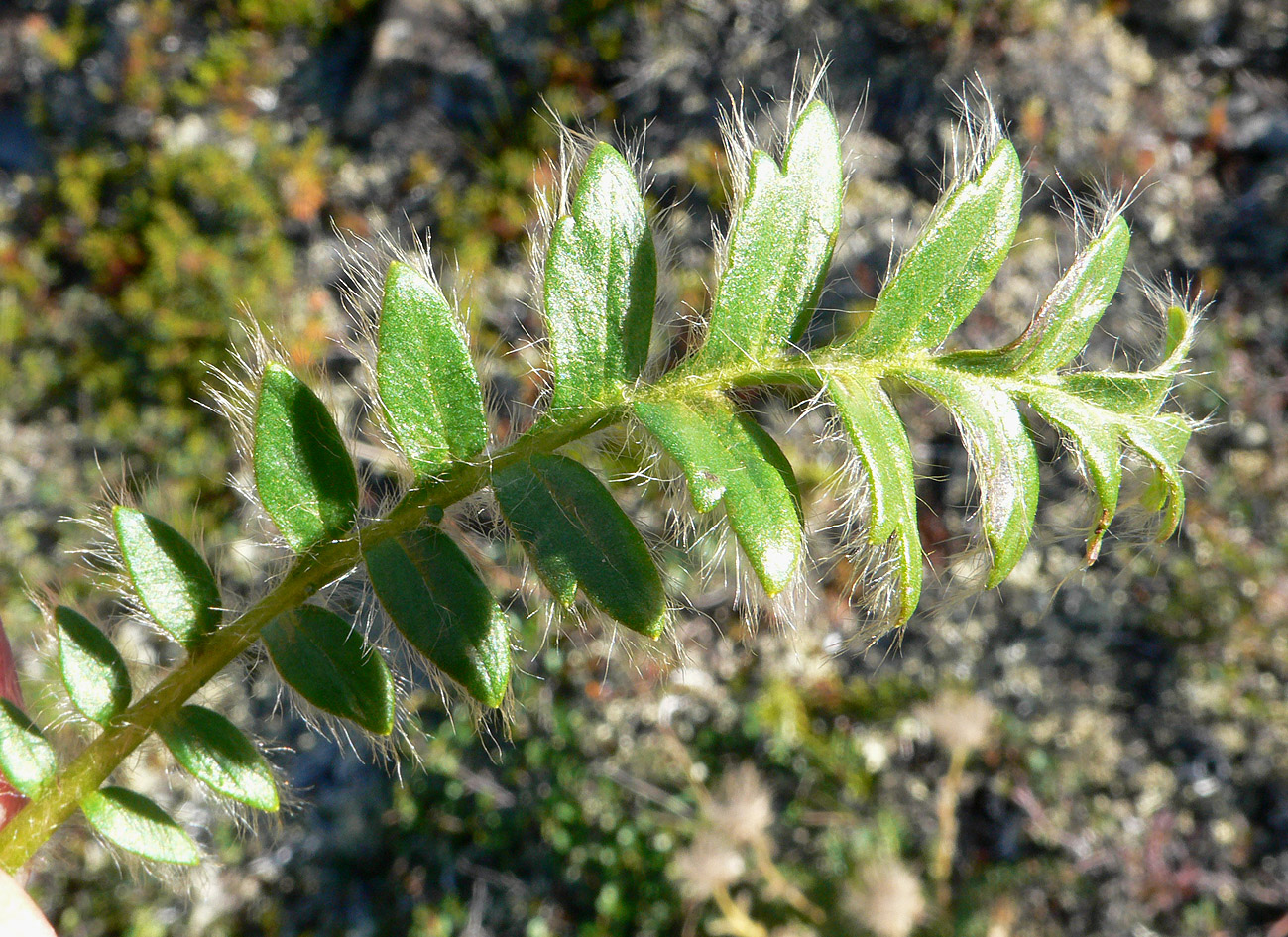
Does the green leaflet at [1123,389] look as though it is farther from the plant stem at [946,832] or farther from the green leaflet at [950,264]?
the plant stem at [946,832]

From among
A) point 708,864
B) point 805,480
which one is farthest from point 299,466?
point 805,480

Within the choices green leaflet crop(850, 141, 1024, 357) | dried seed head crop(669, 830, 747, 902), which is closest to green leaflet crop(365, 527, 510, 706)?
green leaflet crop(850, 141, 1024, 357)

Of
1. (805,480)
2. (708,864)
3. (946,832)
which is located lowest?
(946,832)

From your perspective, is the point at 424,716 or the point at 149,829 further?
the point at 424,716

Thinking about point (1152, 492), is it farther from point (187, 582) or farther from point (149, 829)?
point (149, 829)

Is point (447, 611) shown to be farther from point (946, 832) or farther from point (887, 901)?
point (946, 832)

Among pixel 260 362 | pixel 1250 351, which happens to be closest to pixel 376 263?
pixel 260 362
